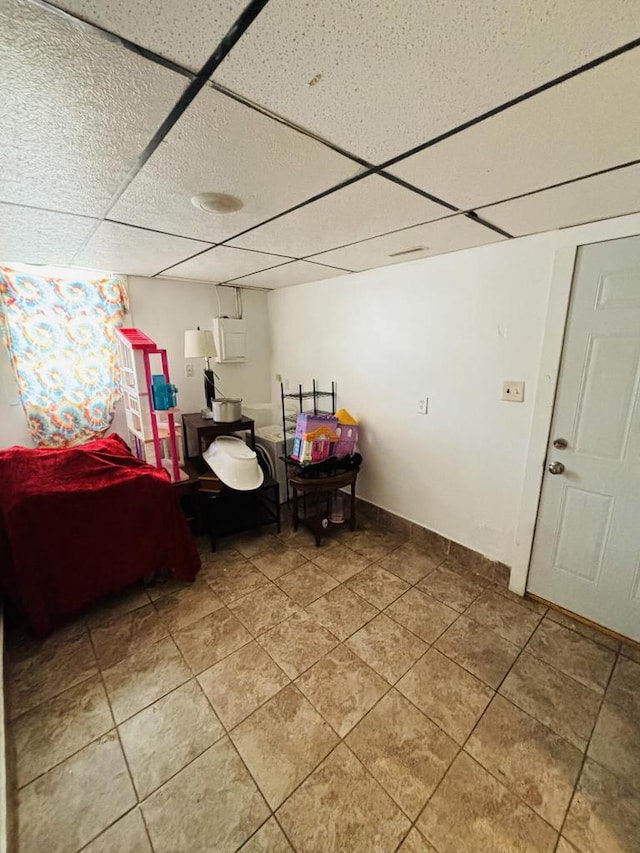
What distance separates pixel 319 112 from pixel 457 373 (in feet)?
5.66

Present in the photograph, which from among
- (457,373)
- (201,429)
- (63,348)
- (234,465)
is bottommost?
(234,465)

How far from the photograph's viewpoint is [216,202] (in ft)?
4.43

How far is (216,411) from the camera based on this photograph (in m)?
2.70

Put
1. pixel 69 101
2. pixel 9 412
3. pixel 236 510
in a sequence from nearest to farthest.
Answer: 1. pixel 69 101
2. pixel 9 412
3. pixel 236 510

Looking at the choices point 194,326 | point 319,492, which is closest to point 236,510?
point 319,492

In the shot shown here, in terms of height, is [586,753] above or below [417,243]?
below


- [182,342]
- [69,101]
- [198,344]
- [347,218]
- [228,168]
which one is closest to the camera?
[69,101]

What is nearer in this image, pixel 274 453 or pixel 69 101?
pixel 69 101

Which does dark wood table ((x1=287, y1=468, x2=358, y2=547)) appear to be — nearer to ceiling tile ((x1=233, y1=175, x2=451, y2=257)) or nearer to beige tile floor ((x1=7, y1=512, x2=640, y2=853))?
beige tile floor ((x1=7, y1=512, x2=640, y2=853))

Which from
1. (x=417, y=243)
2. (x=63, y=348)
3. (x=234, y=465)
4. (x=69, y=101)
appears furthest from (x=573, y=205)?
(x=63, y=348)

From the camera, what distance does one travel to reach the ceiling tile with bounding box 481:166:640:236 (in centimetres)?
122

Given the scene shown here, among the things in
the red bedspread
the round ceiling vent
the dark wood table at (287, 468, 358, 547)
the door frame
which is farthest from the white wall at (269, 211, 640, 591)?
the red bedspread

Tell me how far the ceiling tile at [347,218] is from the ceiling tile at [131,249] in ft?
1.25

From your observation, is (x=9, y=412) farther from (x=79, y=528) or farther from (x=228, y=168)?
(x=228, y=168)
